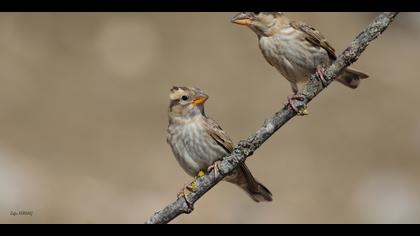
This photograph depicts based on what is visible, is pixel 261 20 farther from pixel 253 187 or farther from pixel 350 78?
pixel 253 187

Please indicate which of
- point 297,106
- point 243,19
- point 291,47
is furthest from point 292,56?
point 297,106

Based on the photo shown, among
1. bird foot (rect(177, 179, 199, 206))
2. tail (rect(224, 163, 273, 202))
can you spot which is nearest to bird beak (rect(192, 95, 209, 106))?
tail (rect(224, 163, 273, 202))

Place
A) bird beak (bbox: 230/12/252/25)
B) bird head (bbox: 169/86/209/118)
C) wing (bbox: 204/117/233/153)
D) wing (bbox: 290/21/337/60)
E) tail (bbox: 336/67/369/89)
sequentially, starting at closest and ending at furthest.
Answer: bird head (bbox: 169/86/209/118), wing (bbox: 204/117/233/153), bird beak (bbox: 230/12/252/25), wing (bbox: 290/21/337/60), tail (bbox: 336/67/369/89)

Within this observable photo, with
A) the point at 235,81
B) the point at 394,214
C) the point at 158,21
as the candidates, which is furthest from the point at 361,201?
the point at 158,21

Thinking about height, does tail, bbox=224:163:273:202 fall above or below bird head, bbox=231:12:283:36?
below

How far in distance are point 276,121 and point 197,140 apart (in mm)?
3155

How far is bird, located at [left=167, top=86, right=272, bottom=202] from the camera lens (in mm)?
8633

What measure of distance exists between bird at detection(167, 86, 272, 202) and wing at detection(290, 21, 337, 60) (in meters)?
1.57

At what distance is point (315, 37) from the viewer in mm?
9750

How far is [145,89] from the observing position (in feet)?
64.5

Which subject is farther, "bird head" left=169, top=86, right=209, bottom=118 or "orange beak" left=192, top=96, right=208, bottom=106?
"bird head" left=169, top=86, right=209, bottom=118

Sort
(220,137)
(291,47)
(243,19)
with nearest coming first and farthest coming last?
(220,137) < (243,19) < (291,47)

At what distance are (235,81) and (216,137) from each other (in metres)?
11.0

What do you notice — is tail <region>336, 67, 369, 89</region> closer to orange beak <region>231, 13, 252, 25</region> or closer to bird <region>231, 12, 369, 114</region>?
bird <region>231, 12, 369, 114</region>
